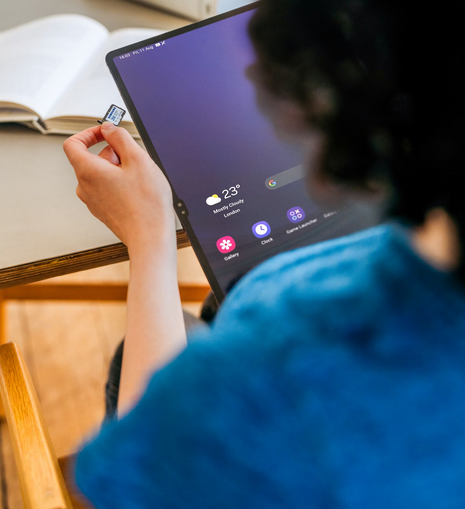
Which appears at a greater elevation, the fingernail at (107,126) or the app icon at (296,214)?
the fingernail at (107,126)

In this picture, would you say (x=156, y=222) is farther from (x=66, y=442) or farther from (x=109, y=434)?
(x=66, y=442)

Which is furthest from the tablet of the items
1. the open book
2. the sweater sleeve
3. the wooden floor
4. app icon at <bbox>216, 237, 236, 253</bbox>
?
the wooden floor

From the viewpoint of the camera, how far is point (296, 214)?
1.68 ft

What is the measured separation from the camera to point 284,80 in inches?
15.4

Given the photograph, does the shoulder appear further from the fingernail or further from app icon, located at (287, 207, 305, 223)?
the fingernail

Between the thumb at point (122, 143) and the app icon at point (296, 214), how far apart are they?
7.9 inches

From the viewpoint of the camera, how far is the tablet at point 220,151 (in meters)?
0.50

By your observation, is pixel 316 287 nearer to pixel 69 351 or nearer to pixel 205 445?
pixel 205 445

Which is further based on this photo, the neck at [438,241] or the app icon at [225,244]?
the app icon at [225,244]

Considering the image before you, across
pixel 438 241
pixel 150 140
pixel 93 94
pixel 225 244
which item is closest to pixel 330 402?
pixel 438 241

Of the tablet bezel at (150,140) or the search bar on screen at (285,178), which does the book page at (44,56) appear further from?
the search bar on screen at (285,178)

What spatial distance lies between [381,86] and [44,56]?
0.57m

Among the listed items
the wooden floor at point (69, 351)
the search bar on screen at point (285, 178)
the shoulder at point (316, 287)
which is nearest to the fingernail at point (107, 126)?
the search bar on screen at point (285, 178)

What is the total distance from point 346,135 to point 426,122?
7cm
